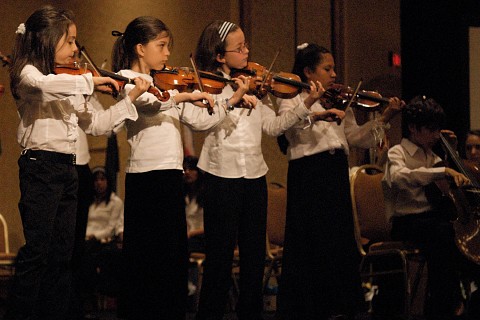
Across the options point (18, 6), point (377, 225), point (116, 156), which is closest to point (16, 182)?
point (116, 156)

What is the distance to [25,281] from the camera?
2.91m

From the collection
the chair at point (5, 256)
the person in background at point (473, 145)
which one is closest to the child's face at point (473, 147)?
the person in background at point (473, 145)

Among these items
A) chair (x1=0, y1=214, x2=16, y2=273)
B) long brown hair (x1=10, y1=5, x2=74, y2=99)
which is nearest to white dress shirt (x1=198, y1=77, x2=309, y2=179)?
long brown hair (x1=10, y1=5, x2=74, y2=99)

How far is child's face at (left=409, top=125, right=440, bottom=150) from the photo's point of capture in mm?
4133

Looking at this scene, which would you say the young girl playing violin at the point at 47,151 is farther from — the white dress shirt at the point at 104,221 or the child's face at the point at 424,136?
the white dress shirt at the point at 104,221

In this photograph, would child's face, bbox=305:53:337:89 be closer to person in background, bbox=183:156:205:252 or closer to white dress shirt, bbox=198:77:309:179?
white dress shirt, bbox=198:77:309:179

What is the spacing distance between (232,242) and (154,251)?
371mm

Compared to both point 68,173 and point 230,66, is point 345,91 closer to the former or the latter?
point 230,66

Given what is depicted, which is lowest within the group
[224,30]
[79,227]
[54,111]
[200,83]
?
[79,227]

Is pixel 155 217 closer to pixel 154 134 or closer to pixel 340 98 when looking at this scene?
pixel 154 134

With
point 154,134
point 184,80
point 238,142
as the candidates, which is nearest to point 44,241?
point 154,134

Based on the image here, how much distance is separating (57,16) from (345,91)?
1359 millimetres

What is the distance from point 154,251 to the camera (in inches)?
127

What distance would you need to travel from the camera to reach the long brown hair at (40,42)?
121 inches
